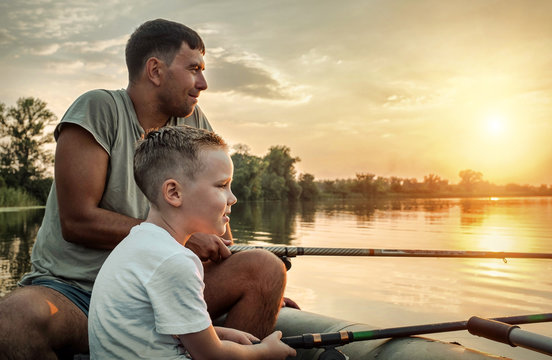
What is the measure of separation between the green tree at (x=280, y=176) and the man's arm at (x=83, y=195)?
217ft

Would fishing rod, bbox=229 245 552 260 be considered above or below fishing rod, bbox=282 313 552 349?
above

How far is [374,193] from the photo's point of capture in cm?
8575

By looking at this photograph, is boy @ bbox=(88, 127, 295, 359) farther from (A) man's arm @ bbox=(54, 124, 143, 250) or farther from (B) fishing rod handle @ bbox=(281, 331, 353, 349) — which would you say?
(A) man's arm @ bbox=(54, 124, 143, 250)

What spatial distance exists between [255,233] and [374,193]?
70533mm

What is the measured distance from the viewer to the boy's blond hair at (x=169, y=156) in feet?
5.67

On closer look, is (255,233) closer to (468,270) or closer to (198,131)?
(468,270)

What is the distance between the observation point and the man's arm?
227 centimetres

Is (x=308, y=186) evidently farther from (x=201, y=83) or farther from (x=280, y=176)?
(x=201, y=83)

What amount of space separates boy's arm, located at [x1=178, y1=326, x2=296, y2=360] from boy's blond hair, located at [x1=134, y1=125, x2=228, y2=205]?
52 centimetres

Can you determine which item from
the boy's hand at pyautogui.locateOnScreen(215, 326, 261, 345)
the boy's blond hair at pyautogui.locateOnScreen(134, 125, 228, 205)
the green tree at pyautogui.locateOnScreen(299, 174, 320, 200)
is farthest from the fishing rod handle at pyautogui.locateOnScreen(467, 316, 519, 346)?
the green tree at pyautogui.locateOnScreen(299, 174, 320, 200)

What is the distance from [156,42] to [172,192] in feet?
4.38

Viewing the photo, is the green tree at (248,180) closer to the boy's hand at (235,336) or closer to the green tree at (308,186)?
the green tree at (308,186)

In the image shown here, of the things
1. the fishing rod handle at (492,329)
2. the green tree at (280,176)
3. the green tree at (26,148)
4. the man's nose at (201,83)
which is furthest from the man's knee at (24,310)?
the green tree at (280,176)

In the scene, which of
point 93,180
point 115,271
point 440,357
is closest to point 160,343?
point 115,271
